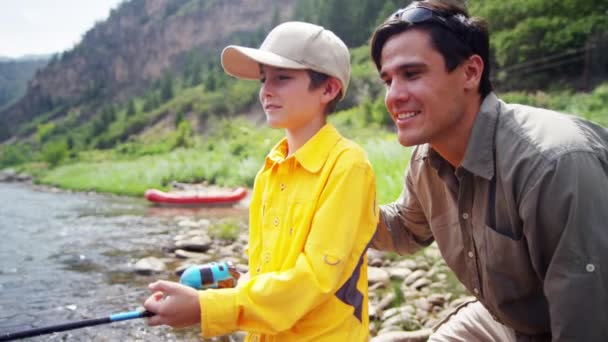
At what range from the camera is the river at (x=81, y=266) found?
3785mm

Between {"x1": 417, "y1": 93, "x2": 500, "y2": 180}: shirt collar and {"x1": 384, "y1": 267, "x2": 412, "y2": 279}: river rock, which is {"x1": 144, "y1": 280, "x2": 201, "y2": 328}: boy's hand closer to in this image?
{"x1": 417, "y1": 93, "x2": 500, "y2": 180}: shirt collar

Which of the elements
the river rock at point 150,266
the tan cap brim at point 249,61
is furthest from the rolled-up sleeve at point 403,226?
the river rock at point 150,266

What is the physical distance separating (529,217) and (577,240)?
0.14 metres

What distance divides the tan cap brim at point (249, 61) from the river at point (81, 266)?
2.08 m

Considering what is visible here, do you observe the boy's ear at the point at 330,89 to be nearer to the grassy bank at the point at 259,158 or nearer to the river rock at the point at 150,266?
the river rock at the point at 150,266

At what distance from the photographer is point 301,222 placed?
1.63 m

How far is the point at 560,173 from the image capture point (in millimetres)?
1326

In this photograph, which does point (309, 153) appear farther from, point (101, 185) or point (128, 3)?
point (128, 3)

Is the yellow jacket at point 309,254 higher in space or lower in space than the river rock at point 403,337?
higher

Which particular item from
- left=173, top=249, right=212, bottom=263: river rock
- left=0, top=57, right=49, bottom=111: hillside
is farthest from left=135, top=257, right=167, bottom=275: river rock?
left=0, top=57, right=49, bottom=111: hillside

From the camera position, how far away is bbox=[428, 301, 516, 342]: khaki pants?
6.31ft

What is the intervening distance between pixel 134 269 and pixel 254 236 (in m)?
4.05

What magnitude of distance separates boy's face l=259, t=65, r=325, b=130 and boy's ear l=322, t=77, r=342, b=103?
0.14 feet

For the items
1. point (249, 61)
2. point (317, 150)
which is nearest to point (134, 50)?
point (249, 61)
